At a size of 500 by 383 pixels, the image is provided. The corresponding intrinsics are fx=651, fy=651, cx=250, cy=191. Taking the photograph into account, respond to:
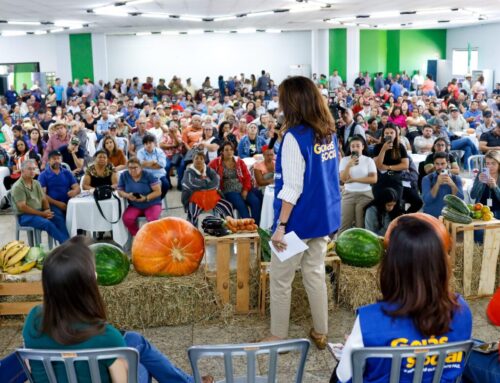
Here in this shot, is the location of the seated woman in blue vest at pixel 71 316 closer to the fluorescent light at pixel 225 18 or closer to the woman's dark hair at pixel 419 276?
the woman's dark hair at pixel 419 276

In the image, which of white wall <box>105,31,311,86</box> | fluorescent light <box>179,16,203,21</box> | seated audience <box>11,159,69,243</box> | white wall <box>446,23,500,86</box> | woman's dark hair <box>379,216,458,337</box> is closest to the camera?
woman's dark hair <box>379,216,458,337</box>

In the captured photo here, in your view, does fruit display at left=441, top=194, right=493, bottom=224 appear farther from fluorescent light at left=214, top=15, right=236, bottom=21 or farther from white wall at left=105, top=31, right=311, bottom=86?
white wall at left=105, top=31, right=311, bottom=86

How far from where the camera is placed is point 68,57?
2286 centimetres

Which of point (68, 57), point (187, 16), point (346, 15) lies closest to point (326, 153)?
point (187, 16)

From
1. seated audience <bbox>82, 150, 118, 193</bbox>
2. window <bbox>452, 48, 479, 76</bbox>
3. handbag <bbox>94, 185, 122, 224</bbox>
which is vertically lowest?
handbag <bbox>94, 185, 122, 224</bbox>

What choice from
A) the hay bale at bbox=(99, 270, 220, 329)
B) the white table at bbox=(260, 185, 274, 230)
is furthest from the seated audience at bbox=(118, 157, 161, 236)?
the hay bale at bbox=(99, 270, 220, 329)

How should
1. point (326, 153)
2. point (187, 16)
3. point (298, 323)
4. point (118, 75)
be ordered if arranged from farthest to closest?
point (118, 75)
point (187, 16)
point (298, 323)
point (326, 153)

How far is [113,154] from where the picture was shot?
7.71 metres

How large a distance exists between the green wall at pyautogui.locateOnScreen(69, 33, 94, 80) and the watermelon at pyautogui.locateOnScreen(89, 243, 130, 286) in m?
19.9

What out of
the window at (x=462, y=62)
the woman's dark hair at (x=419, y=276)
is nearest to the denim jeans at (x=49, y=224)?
the woman's dark hair at (x=419, y=276)

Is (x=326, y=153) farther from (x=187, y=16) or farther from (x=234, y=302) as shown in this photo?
(x=187, y=16)

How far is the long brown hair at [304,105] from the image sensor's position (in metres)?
3.43

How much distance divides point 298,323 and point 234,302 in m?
0.47

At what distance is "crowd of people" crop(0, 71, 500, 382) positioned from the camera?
212 cm
